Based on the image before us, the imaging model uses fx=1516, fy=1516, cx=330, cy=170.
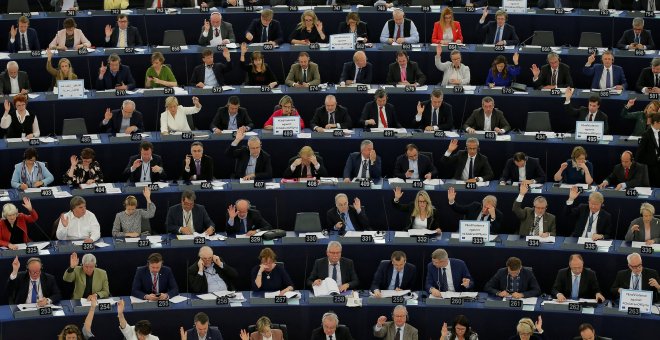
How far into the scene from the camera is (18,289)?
16.9 meters

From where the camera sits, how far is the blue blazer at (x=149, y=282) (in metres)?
16.8

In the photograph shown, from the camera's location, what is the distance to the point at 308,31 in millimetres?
21734

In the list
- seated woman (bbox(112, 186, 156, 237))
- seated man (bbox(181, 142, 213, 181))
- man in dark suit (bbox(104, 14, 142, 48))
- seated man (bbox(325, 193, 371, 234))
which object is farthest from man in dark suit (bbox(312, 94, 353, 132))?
man in dark suit (bbox(104, 14, 142, 48))

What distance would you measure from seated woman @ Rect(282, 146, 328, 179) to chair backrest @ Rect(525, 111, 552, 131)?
2838 millimetres

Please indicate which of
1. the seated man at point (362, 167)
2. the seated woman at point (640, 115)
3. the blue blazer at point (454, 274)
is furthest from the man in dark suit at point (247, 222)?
the seated woman at point (640, 115)

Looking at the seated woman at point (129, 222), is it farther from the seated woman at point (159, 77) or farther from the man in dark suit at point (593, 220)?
the man in dark suit at point (593, 220)

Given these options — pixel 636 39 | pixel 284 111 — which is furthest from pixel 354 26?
pixel 636 39

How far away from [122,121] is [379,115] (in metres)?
3.38

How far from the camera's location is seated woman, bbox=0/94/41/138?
19.7 m

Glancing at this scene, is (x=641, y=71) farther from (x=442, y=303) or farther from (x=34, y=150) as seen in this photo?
(x=34, y=150)

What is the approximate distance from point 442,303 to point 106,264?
3.94 metres

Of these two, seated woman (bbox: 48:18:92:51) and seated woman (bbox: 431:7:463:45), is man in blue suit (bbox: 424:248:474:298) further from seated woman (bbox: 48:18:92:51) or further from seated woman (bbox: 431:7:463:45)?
seated woman (bbox: 48:18:92:51)

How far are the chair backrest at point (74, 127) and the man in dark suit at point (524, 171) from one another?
5443 mm

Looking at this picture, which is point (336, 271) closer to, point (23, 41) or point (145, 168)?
point (145, 168)
